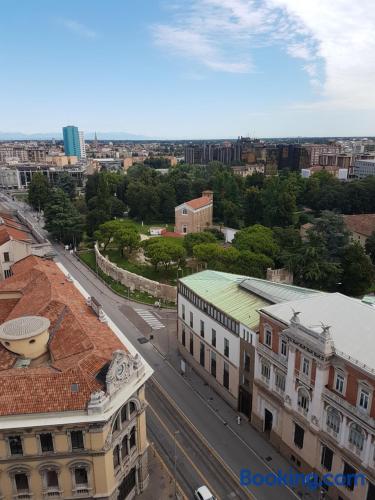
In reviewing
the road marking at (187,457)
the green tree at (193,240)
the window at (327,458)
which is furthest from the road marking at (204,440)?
the green tree at (193,240)

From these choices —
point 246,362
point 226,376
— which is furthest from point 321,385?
point 226,376

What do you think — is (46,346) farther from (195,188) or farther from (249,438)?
(195,188)

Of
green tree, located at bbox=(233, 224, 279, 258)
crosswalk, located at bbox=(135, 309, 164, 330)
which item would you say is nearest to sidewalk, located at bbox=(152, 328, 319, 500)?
crosswalk, located at bbox=(135, 309, 164, 330)

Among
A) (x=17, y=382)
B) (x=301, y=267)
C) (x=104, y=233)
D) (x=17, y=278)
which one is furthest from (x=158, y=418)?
(x=104, y=233)

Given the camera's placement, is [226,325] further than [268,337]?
Yes

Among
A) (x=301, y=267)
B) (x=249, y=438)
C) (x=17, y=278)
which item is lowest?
(x=249, y=438)

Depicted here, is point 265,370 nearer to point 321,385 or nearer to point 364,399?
point 321,385
